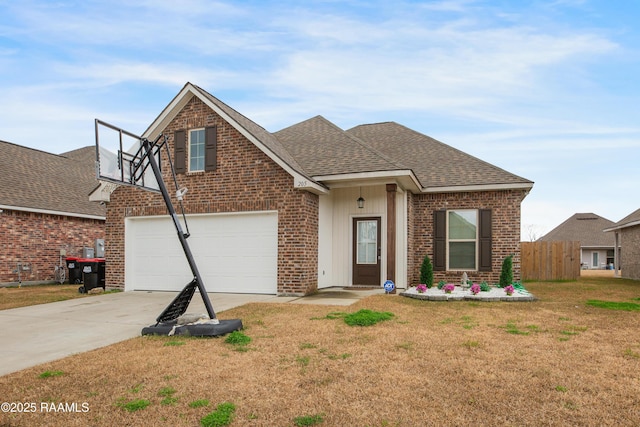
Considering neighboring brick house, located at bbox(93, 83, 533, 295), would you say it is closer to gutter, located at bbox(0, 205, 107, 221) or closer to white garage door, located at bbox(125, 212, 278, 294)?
white garage door, located at bbox(125, 212, 278, 294)

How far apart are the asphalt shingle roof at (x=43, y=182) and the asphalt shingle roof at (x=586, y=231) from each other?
3794 cm

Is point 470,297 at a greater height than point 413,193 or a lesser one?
lesser

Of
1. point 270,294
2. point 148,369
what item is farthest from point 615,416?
point 270,294

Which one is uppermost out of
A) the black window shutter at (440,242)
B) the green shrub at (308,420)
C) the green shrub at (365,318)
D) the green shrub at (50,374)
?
the black window shutter at (440,242)

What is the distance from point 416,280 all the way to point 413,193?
9.09 feet

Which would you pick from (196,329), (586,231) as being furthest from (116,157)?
(586,231)

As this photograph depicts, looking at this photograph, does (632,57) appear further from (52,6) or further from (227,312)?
(52,6)

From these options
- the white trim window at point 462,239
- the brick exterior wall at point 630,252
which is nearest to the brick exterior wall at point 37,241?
the white trim window at point 462,239

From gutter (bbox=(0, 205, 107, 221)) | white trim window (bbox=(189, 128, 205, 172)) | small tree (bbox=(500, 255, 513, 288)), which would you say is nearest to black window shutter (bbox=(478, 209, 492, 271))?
small tree (bbox=(500, 255, 513, 288))

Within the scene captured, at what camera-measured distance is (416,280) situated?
46.7 ft

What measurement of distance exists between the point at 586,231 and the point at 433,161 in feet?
108

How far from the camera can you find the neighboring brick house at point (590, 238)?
3962cm

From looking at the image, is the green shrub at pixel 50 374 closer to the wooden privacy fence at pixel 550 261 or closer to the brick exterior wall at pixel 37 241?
the brick exterior wall at pixel 37 241

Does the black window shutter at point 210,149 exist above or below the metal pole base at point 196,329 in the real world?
above
